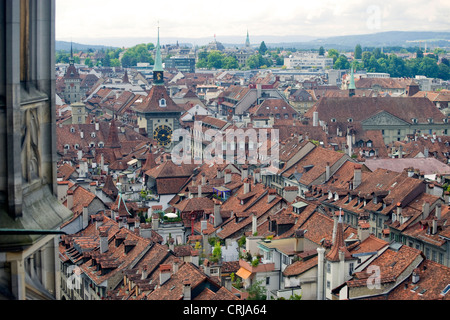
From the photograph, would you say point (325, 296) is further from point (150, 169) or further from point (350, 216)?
point (150, 169)

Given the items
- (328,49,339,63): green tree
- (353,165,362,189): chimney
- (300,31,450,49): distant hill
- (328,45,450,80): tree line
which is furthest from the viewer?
(328,49,339,63): green tree

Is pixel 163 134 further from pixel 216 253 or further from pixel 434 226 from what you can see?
pixel 216 253

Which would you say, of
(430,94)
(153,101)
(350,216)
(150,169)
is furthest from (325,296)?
(430,94)

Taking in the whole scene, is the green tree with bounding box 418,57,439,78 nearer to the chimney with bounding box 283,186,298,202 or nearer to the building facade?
the chimney with bounding box 283,186,298,202

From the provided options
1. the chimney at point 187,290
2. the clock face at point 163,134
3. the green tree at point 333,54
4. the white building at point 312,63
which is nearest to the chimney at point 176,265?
the chimney at point 187,290

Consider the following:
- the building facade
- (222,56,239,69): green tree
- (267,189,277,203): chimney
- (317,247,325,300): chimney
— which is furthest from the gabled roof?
(222,56,239,69): green tree

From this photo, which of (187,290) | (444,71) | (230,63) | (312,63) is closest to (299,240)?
(187,290)

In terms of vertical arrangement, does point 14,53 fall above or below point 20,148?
above

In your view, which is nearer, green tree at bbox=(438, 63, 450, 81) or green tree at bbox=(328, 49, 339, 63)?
green tree at bbox=(438, 63, 450, 81)
